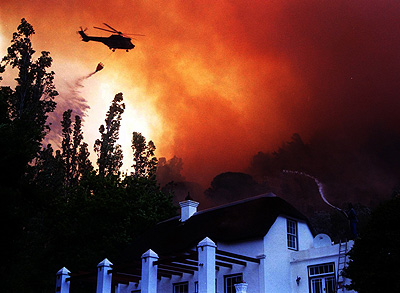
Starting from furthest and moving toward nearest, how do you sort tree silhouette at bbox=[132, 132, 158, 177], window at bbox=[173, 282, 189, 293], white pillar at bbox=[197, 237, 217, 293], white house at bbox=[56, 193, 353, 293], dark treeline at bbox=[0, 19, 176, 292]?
tree silhouette at bbox=[132, 132, 158, 177]
dark treeline at bbox=[0, 19, 176, 292]
window at bbox=[173, 282, 189, 293]
white house at bbox=[56, 193, 353, 293]
white pillar at bbox=[197, 237, 217, 293]

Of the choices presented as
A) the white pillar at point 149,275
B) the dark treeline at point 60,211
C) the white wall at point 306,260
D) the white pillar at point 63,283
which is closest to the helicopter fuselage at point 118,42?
the dark treeline at point 60,211

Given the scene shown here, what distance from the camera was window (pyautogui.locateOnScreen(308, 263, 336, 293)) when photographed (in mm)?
24633

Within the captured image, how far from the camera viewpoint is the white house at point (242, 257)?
24547 mm

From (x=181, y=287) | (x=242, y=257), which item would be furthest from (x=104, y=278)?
(x=242, y=257)

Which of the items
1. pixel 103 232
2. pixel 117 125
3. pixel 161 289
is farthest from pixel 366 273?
pixel 117 125

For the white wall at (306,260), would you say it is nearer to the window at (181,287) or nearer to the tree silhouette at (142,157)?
the window at (181,287)

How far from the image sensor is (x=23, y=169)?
80.7 ft

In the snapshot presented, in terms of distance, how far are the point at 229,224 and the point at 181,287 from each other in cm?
478

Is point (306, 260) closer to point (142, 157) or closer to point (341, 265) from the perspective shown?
point (341, 265)

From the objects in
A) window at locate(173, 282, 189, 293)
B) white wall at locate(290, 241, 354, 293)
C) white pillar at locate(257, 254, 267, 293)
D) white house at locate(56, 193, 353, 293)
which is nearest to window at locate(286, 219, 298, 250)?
white house at locate(56, 193, 353, 293)

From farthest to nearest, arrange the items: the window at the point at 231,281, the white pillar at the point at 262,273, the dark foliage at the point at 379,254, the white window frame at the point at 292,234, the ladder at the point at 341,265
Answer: the white window frame at the point at 292,234 → the window at the point at 231,281 → the white pillar at the point at 262,273 → the ladder at the point at 341,265 → the dark foliage at the point at 379,254

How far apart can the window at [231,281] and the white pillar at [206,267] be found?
420cm

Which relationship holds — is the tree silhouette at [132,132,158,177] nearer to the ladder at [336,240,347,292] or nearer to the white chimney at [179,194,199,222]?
the white chimney at [179,194,199,222]

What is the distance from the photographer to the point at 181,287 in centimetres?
2956
